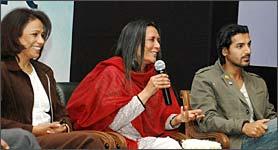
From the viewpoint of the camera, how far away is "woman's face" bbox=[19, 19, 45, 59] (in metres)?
2.42

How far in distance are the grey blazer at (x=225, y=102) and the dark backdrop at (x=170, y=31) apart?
30 cm

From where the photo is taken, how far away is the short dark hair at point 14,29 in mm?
2371

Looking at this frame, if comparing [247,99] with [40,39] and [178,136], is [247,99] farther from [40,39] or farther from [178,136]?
[40,39]

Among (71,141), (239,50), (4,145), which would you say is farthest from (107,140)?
(239,50)

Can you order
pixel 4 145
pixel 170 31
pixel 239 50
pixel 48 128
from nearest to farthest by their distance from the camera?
pixel 4 145 < pixel 48 128 < pixel 239 50 < pixel 170 31

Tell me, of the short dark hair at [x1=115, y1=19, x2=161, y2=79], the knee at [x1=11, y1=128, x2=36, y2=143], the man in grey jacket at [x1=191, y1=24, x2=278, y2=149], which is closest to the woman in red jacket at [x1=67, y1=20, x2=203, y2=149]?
the short dark hair at [x1=115, y1=19, x2=161, y2=79]

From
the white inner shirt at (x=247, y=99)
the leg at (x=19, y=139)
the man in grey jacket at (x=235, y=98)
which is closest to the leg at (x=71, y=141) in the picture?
the leg at (x=19, y=139)

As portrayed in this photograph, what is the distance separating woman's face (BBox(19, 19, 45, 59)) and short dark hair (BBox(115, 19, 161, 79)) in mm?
469

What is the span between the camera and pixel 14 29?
7.92 ft

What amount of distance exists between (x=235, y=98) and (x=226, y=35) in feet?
1.31

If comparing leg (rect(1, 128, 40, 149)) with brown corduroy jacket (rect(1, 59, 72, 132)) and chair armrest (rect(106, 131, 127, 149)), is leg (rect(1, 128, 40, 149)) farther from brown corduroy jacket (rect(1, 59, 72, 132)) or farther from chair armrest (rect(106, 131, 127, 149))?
chair armrest (rect(106, 131, 127, 149))

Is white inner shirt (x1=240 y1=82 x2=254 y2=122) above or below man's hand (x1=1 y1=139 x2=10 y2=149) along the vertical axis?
above

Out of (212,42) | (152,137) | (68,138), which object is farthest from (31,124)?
(212,42)

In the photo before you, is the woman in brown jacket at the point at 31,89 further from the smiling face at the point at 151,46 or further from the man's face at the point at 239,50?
the man's face at the point at 239,50
